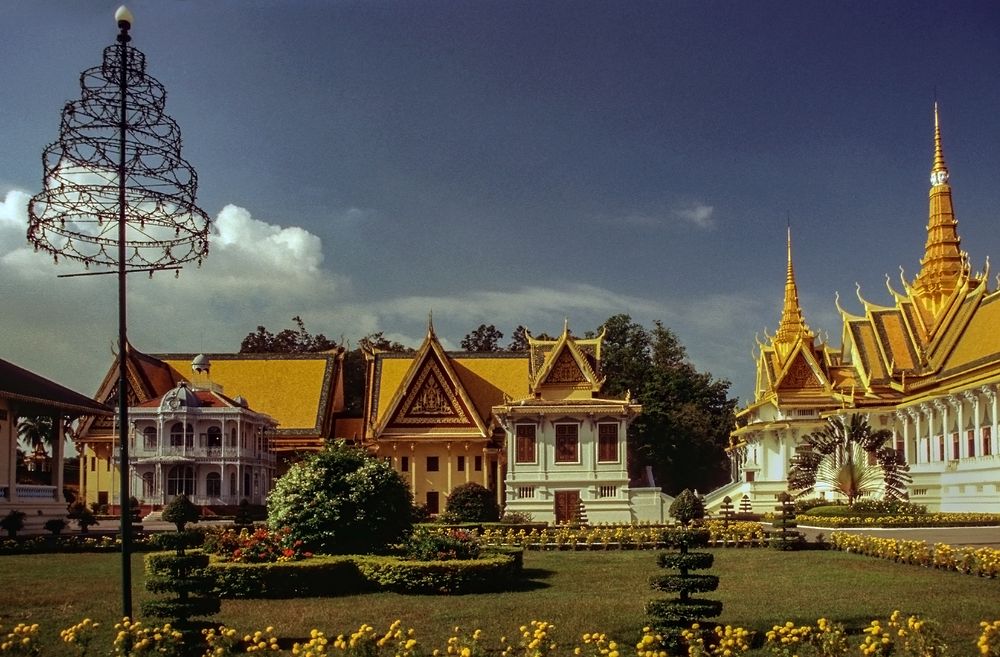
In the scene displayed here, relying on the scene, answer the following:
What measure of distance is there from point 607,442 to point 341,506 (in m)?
24.9

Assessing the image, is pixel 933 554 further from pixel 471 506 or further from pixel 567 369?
pixel 567 369

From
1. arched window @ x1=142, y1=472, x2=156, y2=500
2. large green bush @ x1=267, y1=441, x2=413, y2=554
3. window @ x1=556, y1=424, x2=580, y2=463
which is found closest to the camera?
large green bush @ x1=267, y1=441, x2=413, y2=554

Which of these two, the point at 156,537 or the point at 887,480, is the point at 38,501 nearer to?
the point at 156,537

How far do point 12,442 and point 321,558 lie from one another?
62.9 ft

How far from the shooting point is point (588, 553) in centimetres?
2608

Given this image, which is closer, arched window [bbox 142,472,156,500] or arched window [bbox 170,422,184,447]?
arched window [bbox 142,472,156,500]

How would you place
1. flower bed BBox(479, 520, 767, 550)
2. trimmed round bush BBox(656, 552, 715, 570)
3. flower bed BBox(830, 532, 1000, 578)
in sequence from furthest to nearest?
flower bed BBox(479, 520, 767, 550)
flower bed BBox(830, 532, 1000, 578)
trimmed round bush BBox(656, 552, 715, 570)

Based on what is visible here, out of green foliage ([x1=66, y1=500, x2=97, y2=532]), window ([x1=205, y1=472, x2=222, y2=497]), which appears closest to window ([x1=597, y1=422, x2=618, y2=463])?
window ([x1=205, y1=472, x2=222, y2=497])

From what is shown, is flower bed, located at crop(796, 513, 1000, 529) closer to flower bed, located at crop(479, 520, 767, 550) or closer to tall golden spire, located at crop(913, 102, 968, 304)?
flower bed, located at crop(479, 520, 767, 550)

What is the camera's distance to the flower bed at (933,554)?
18.8 meters

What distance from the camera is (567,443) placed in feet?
143

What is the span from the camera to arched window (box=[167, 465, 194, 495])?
156 ft

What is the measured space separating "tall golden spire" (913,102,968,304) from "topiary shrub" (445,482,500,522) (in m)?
28.9

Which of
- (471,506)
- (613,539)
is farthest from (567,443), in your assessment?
(613,539)
